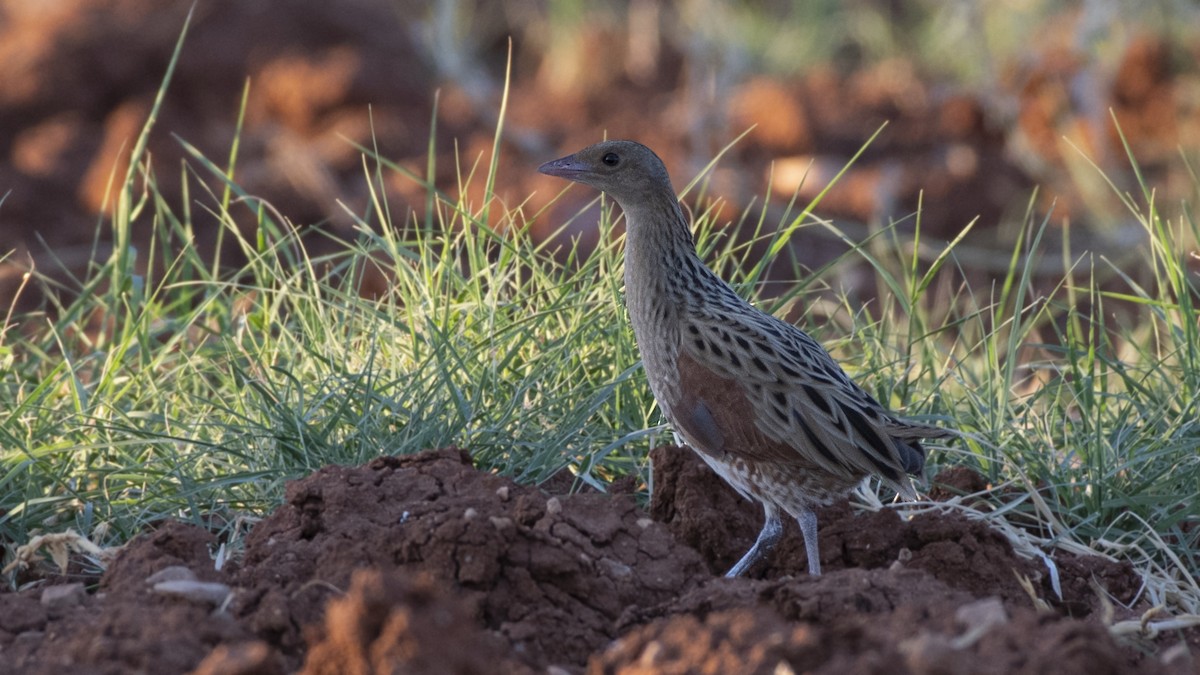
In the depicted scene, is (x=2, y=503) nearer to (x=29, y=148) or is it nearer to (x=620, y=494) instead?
(x=620, y=494)

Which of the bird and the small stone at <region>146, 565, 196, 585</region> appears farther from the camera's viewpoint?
the bird

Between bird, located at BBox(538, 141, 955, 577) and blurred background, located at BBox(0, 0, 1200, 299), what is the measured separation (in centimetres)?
380

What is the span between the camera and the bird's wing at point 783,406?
3932 mm

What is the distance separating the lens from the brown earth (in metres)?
2.66

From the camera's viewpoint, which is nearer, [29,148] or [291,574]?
[291,574]

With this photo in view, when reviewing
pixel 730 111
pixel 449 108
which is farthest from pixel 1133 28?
pixel 449 108

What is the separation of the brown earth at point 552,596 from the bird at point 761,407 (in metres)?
0.12

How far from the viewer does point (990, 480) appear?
4.39m

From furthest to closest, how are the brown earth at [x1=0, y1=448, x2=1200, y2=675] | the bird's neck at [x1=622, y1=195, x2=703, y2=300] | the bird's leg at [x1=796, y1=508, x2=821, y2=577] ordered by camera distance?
1. the bird's neck at [x1=622, y1=195, x2=703, y2=300]
2. the bird's leg at [x1=796, y1=508, x2=821, y2=577]
3. the brown earth at [x1=0, y1=448, x2=1200, y2=675]

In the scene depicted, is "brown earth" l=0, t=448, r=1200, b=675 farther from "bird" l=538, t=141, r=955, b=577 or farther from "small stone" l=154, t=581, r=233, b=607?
"bird" l=538, t=141, r=955, b=577

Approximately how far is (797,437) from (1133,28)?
704 centimetres

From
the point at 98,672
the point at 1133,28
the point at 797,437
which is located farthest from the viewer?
the point at 1133,28

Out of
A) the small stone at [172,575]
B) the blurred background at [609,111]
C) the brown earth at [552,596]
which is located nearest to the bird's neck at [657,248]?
the brown earth at [552,596]

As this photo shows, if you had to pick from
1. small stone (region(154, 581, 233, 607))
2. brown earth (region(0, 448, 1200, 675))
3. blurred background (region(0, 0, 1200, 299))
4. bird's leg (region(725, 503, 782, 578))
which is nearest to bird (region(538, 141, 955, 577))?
bird's leg (region(725, 503, 782, 578))
